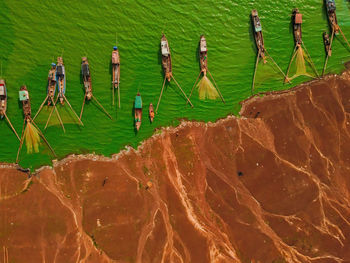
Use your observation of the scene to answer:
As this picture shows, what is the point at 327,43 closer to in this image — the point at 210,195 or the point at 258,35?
the point at 258,35

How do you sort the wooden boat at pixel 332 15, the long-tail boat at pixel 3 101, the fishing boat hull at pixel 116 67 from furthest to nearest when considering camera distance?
the wooden boat at pixel 332 15 → the fishing boat hull at pixel 116 67 → the long-tail boat at pixel 3 101

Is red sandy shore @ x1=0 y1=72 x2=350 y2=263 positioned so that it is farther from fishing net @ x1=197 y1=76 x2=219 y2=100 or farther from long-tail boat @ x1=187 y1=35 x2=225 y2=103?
long-tail boat @ x1=187 y1=35 x2=225 y2=103

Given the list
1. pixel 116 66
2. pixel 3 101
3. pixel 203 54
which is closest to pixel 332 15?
pixel 203 54

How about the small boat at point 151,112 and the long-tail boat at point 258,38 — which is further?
the long-tail boat at point 258,38

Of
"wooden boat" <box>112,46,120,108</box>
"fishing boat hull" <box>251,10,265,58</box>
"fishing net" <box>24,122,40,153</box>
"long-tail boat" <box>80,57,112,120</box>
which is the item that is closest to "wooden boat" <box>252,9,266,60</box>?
"fishing boat hull" <box>251,10,265,58</box>

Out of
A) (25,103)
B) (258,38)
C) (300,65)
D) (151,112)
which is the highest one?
(258,38)

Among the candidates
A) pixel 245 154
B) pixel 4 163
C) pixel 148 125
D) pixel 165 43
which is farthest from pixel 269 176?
pixel 4 163

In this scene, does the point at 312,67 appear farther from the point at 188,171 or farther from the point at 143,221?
the point at 143,221

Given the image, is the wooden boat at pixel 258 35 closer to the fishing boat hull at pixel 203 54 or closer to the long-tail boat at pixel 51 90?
the fishing boat hull at pixel 203 54

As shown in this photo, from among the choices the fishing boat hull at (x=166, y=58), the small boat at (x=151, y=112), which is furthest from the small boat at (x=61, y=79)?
the fishing boat hull at (x=166, y=58)
